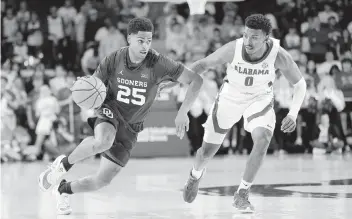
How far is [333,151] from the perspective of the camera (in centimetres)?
1639

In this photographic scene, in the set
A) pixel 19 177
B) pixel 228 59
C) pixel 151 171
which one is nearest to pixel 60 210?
pixel 228 59

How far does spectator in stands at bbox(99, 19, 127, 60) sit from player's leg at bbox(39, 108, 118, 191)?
9.73 meters

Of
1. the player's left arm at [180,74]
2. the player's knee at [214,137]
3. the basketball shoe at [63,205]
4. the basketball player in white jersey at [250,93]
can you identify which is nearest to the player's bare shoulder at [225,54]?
the basketball player in white jersey at [250,93]

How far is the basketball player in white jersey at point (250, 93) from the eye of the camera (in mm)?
7930

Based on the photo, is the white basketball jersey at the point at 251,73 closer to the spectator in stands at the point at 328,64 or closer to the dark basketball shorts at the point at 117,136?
the dark basketball shorts at the point at 117,136

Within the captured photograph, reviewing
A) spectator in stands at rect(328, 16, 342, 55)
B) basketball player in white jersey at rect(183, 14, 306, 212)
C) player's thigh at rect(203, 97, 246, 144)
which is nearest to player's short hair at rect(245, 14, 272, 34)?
basketball player in white jersey at rect(183, 14, 306, 212)

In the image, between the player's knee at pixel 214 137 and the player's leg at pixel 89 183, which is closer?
the player's leg at pixel 89 183

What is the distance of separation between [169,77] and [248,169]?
4.13ft

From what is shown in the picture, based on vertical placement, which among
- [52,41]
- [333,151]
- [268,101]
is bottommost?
[333,151]

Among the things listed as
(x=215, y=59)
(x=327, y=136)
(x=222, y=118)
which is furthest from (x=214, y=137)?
(x=327, y=136)

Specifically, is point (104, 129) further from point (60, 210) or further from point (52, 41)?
point (52, 41)

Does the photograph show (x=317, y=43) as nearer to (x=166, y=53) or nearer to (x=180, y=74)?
(x=166, y=53)

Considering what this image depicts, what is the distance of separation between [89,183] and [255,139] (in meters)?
1.76

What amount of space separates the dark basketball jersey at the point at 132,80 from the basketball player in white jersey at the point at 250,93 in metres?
0.45
